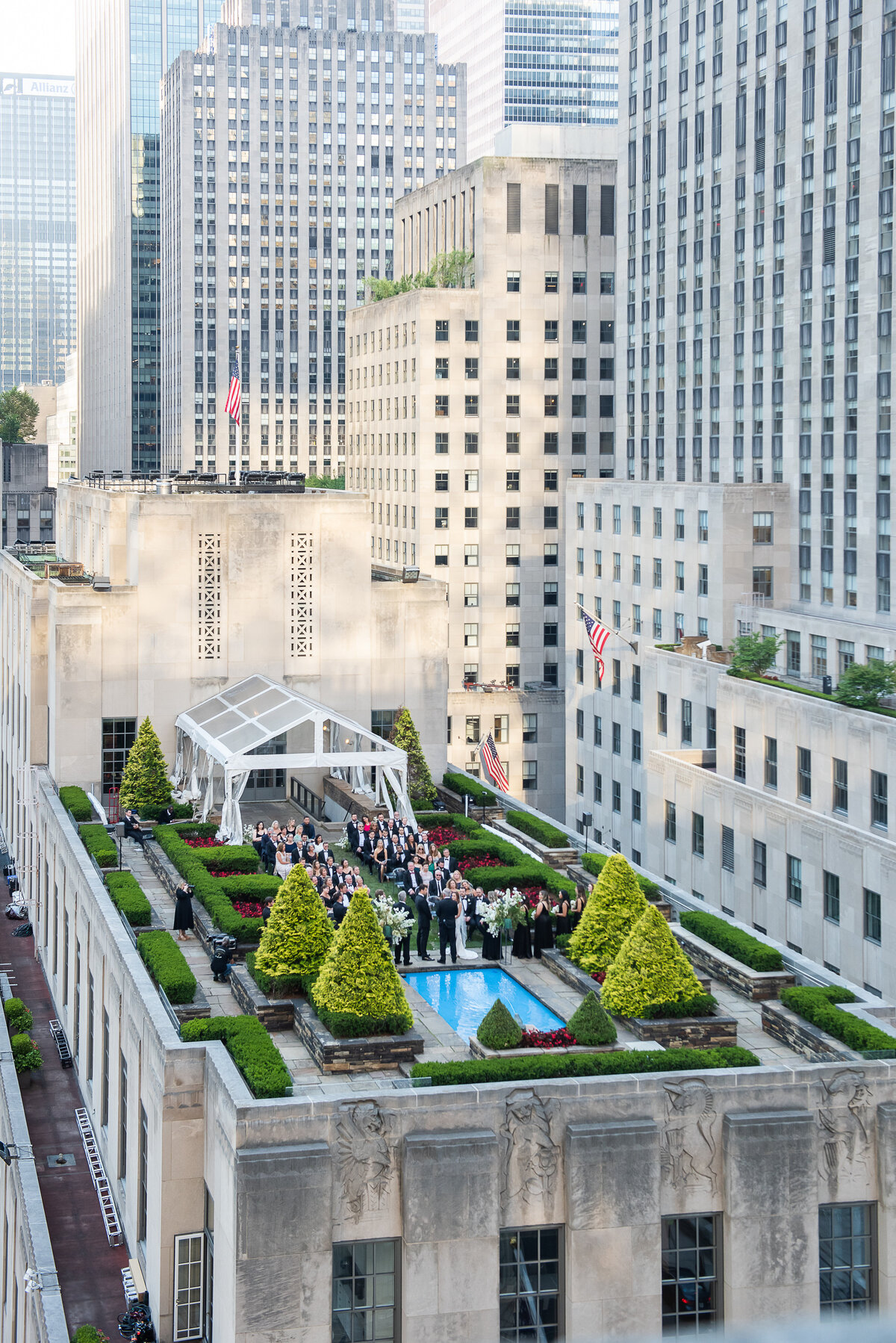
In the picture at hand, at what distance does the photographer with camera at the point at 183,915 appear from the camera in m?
47.4

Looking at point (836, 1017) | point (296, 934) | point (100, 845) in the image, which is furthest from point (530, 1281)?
point (100, 845)

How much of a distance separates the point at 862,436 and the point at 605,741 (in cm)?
2609

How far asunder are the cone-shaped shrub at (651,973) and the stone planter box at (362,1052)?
4870 mm

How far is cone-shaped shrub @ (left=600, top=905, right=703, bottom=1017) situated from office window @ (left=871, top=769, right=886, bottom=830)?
29096 millimetres

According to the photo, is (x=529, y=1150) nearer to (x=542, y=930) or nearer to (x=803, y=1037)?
(x=803, y=1037)

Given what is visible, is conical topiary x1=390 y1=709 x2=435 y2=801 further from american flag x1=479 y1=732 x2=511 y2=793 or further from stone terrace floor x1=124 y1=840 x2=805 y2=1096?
stone terrace floor x1=124 y1=840 x2=805 y2=1096

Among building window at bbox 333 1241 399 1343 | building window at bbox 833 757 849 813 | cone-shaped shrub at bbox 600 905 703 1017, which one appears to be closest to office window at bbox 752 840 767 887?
building window at bbox 833 757 849 813

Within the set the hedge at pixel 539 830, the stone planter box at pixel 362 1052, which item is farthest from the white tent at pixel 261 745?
the stone planter box at pixel 362 1052

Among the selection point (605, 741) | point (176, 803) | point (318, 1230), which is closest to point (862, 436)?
point (605, 741)

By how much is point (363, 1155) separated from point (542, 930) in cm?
1331

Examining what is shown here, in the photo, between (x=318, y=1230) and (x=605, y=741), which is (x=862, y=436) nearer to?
(x=605, y=741)

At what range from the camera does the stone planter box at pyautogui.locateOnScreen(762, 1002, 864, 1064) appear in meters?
36.9

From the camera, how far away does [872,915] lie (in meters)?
64.4

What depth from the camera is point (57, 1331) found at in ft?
116
